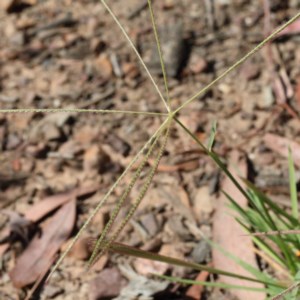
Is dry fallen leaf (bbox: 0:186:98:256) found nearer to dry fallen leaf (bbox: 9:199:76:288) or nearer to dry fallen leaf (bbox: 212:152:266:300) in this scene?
dry fallen leaf (bbox: 9:199:76:288)

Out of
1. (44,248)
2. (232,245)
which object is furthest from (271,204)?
(44,248)

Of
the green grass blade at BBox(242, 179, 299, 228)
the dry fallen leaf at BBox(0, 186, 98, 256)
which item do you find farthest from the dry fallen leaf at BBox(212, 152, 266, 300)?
the dry fallen leaf at BBox(0, 186, 98, 256)

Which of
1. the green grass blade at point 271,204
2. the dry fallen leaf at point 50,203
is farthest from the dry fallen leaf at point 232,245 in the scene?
the dry fallen leaf at point 50,203

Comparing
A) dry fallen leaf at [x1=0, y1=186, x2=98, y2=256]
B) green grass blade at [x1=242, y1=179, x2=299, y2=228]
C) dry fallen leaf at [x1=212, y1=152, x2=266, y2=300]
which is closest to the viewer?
green grass blade at [x1=242, y1=179, x2=299, y2=228]

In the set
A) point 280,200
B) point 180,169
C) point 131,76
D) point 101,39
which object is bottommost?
point 280,200

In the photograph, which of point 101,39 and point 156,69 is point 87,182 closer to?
point 156,69

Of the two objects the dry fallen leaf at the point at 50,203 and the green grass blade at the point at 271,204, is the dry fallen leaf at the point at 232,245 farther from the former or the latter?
the dry fallen leaf at the point at 50,203

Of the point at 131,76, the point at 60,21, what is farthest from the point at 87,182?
the point at 60,21

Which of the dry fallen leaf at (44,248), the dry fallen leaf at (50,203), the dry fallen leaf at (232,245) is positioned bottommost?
the dry fallen leaf at (232,245)
